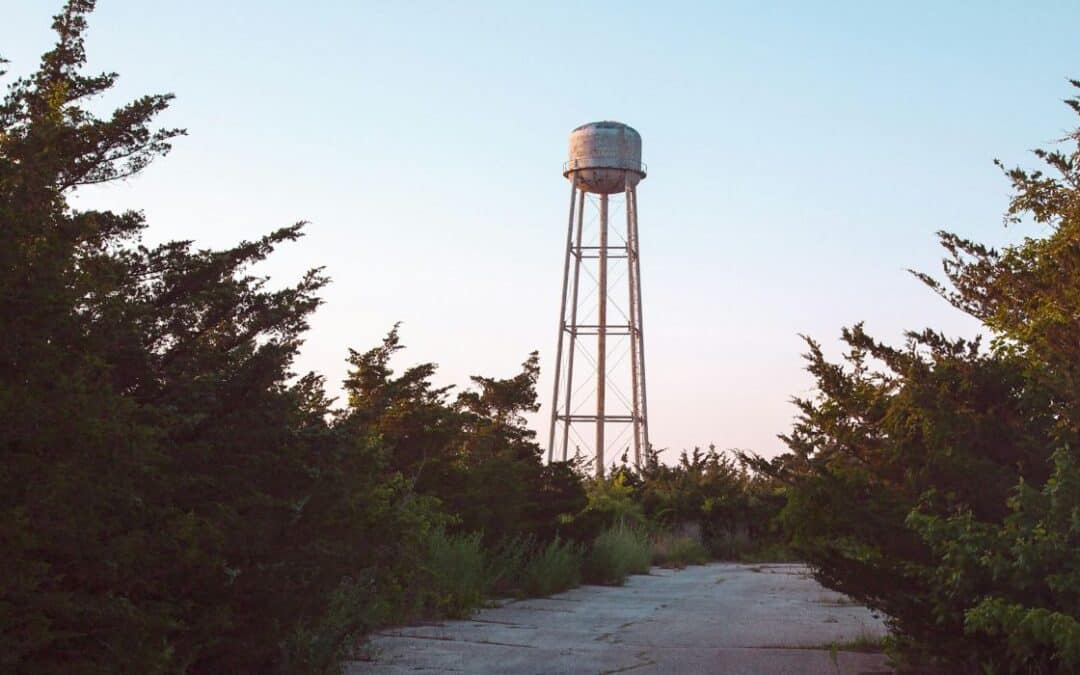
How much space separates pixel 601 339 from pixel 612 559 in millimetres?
18723

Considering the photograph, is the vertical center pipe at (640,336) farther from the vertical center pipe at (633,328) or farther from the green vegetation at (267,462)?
the green vegetation at (267,462)

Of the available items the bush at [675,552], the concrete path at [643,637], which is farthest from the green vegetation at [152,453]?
the bush at [675,552]

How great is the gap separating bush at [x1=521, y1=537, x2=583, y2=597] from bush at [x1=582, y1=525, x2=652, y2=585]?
3.24 feet

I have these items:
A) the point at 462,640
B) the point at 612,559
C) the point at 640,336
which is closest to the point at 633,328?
the point at 640,336

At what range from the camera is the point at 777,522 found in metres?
7.84

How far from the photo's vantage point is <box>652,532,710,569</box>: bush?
2434cm

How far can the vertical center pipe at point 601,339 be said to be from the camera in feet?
118

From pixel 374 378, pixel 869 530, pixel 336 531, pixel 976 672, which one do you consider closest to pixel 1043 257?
pixel 869 530

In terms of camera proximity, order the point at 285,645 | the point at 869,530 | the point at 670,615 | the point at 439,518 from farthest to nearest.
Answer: the point at 670,615, the point at 439,518, the point at 869,530, the point at 285,645

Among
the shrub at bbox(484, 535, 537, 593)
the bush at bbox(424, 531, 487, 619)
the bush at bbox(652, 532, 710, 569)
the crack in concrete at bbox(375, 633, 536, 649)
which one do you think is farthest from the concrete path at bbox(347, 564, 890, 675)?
the bush at bbox(652, 532, 710, 569)

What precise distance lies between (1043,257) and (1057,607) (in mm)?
2417

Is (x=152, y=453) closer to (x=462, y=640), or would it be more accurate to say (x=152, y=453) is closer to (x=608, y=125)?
(x=462, y=640)

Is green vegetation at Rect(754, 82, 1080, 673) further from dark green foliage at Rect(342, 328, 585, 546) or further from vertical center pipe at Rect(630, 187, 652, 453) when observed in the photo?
vertical center pipe at Rect(630, 187, 652, 453)

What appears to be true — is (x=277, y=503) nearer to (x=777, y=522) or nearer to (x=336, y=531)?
(x=336, y=531)
